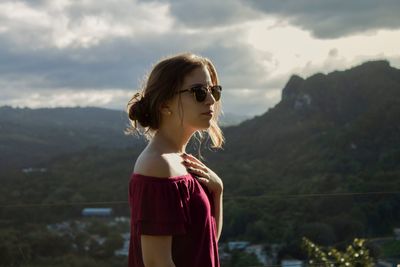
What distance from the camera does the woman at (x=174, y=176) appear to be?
51.3 inches

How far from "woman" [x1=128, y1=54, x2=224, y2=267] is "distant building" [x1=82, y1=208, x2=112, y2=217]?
2.34 metres

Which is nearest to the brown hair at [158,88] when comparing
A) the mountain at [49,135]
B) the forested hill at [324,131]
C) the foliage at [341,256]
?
the foliage at [341,256]

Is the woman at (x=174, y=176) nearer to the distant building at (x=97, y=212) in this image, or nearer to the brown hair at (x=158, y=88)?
the brown hair at (x=158, y=88)

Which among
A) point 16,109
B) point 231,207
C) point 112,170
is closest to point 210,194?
point 231,207

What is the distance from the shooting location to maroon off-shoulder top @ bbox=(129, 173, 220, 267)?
51.1 inches

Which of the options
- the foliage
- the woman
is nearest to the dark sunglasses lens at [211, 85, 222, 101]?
the woman

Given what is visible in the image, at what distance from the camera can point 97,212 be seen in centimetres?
383

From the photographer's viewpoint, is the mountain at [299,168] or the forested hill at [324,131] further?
the forested hill at [324,131]

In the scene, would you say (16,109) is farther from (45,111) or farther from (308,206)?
(308,206)

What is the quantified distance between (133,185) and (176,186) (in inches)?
4.1

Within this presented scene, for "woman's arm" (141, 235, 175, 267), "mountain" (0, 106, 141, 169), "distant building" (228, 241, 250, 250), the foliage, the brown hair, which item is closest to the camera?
"woman's arm" (141, 235, 175, 267)

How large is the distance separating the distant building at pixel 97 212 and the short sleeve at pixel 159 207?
253 centimetres

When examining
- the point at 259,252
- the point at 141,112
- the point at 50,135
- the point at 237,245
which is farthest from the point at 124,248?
the point at 50,135

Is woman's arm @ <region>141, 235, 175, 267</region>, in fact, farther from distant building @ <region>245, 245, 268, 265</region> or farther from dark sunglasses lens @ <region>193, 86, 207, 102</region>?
distant building @ <region>245, 245, 268, 265</region>
